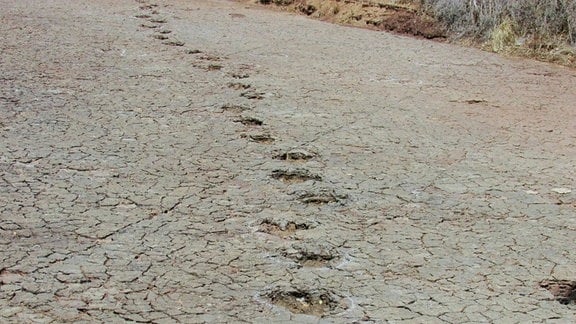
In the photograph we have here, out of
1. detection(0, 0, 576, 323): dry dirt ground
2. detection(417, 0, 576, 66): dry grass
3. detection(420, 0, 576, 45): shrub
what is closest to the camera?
detection(0, 0, 576, 323): dry dirt ground

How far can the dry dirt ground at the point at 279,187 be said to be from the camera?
2.92m

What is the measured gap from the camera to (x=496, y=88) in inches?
255

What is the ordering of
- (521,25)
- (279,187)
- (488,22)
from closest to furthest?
1. (279,187)
2. (521,25)
3. (488,22)

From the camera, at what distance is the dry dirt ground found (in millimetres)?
2922

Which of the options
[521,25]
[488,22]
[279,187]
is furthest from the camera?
[488,22]

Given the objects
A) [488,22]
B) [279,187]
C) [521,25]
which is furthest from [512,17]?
[279,187]

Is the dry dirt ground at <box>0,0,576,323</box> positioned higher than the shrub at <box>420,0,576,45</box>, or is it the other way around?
the shrub at <box>420,0,576,45</box>

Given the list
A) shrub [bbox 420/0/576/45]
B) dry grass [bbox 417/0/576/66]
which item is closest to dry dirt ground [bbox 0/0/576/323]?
dry grass [bbox 417/0/576/66]

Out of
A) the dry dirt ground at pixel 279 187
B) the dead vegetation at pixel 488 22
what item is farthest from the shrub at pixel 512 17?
the dry dirt ground at pixel 279 187

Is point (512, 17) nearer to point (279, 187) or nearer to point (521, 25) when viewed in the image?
point (521, 25)

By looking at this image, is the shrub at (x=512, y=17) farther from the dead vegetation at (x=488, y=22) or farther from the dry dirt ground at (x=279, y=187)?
the dry dirt ground at (x=279, y=187)

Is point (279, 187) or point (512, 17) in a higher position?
point (512, 17)

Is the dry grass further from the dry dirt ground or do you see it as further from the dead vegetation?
the dry dirt ground

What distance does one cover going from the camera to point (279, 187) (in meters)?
4.00
